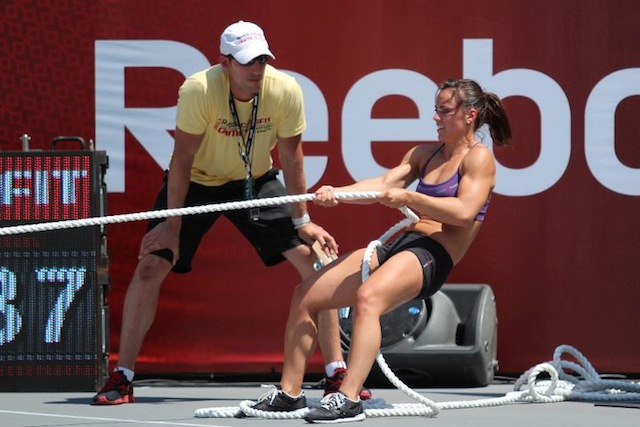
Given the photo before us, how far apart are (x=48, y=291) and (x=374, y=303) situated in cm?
203

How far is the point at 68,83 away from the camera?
718 centimetres

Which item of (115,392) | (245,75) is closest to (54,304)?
(115,392)

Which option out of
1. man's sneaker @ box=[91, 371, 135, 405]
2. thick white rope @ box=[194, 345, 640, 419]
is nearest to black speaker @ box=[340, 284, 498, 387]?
thick white rope @ box=[194, 345, 640, 419]

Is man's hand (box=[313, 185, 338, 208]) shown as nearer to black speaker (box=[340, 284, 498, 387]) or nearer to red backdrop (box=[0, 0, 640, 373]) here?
black speaker (box=[340, 284, 498, 387])

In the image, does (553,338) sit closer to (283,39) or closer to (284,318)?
(284,318)

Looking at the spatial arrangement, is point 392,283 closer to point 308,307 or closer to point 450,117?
point 308,307

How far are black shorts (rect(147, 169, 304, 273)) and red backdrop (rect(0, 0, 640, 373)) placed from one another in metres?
1.05

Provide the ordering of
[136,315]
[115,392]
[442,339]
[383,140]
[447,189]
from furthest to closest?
1. [383,140]
2. [442,339]
3. [136,315]
4. [115,392]
5. [447,189]

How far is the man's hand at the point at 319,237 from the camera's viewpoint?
19.3 ft

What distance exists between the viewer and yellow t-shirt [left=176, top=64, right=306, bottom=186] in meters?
5.78

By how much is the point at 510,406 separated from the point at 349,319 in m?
1.20

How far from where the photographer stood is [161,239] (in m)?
5.93

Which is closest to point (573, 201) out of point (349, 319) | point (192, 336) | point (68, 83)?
point (349, 319)

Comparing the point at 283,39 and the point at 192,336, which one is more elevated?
the point at 283,39
